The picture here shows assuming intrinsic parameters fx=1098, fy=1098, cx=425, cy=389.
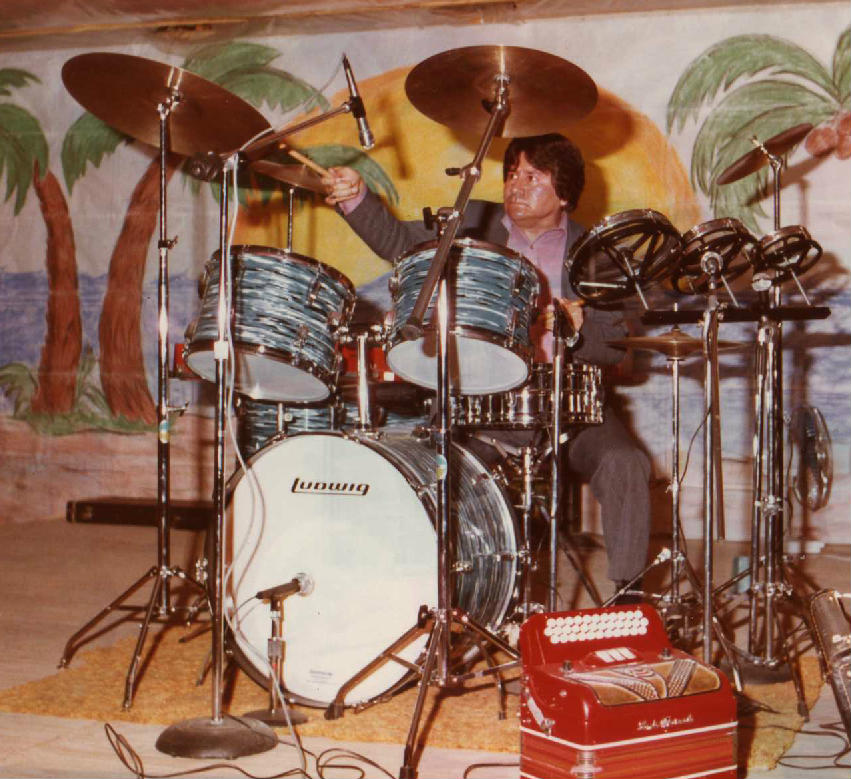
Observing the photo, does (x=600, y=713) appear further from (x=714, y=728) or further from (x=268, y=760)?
(x=268, y=760)

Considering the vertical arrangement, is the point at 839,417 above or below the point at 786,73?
below

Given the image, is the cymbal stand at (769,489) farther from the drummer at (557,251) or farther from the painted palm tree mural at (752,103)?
the painted palm tree mural at (752,103)

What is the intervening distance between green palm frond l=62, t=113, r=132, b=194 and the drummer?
10.1 feet

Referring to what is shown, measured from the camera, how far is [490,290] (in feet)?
8.71

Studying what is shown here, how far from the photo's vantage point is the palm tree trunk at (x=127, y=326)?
607 centimetres

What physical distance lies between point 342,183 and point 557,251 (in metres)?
0.83

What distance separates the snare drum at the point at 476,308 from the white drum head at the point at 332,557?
319mm

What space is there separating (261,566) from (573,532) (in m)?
2.67

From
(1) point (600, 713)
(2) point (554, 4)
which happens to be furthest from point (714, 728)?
(2) point (554, 4)

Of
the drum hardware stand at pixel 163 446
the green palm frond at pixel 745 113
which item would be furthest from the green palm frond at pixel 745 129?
the drum hardware stand at pixel 163 446

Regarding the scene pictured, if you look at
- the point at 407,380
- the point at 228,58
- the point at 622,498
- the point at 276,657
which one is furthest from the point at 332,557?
the point at 228,58

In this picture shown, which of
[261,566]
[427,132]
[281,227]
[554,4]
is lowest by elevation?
[261,566]

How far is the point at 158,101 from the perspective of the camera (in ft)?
10.3

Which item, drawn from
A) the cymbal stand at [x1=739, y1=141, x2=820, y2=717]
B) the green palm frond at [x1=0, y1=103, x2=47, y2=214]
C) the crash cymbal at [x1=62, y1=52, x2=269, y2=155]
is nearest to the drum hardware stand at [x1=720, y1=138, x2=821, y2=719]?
the cymbal stand at [x1=739, y1=141, x2=820, y2=717]
